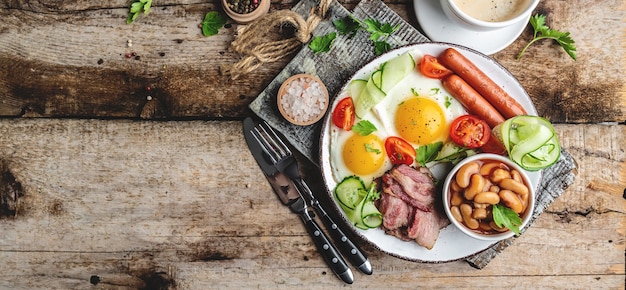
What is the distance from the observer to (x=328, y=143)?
2.88m

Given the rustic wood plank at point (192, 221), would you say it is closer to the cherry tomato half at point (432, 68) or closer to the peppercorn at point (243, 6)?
the peppercorn at point (243, 6)

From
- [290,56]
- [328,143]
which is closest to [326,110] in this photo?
[328,143]

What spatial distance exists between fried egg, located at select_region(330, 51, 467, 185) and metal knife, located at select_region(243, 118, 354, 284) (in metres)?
0.29

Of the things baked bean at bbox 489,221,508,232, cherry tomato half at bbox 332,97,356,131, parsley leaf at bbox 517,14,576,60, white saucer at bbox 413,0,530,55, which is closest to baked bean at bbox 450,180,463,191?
baked bean at bbox 489,221,508,232

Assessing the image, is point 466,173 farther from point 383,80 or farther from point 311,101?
point 311,101

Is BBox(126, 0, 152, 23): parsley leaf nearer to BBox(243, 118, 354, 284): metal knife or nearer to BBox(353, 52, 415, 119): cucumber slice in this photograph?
BBox(243, 118, 354, 284): metal knife

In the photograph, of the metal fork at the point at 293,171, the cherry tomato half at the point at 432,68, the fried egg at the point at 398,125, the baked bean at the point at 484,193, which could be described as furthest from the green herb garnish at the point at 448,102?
the metal fork at the point at 293,171

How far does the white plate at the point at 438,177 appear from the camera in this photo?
9.32 ft

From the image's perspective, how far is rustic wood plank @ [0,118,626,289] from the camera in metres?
3.12

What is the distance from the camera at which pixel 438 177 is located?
289cm

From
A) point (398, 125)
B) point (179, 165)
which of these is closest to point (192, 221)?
point (179, 165)

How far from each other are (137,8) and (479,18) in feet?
6.11

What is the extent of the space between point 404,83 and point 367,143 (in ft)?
1.24

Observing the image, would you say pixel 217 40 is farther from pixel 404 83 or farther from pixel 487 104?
pixel 487 104
